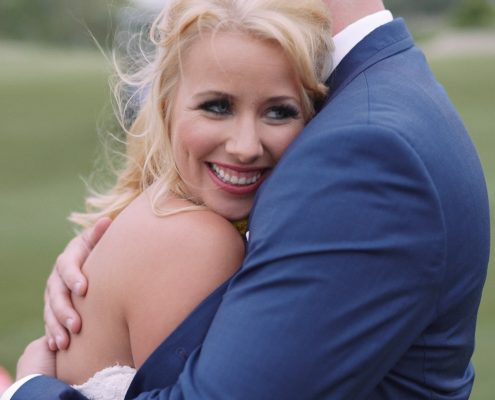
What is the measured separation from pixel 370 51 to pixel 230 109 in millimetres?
338

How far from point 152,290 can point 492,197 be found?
10.6 metres

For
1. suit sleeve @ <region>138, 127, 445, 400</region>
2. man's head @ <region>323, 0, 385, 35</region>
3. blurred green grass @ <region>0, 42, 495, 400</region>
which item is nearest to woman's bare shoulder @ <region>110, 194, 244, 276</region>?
suit sleeve @ <region>138, 127, 445, 400</region>

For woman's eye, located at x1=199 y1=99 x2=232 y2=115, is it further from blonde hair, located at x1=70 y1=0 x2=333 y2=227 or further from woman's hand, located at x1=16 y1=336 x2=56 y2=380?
woman's hand, located at x1=16 y1=336 x2=56 y2=380

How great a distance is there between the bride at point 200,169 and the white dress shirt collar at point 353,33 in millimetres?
27

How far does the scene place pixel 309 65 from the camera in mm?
2533

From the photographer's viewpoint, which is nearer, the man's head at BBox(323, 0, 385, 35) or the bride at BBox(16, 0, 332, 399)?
the bride at BBox(16, 0, 332, 399)

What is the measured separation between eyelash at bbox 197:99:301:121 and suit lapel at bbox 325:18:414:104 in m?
0.08

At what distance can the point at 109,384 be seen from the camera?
2.53m

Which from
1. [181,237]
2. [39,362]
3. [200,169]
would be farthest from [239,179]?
[39,362]

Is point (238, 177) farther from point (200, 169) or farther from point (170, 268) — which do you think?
point (170, 268)

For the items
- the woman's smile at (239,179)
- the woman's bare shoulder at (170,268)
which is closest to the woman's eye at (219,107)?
the woman's smile at (239,179)

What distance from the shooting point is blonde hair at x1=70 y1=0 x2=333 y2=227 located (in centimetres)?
253

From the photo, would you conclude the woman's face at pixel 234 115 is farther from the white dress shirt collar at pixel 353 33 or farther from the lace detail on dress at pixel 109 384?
the lace detail on dress at pixel 109 384

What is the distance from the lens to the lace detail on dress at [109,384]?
8.26 ft
